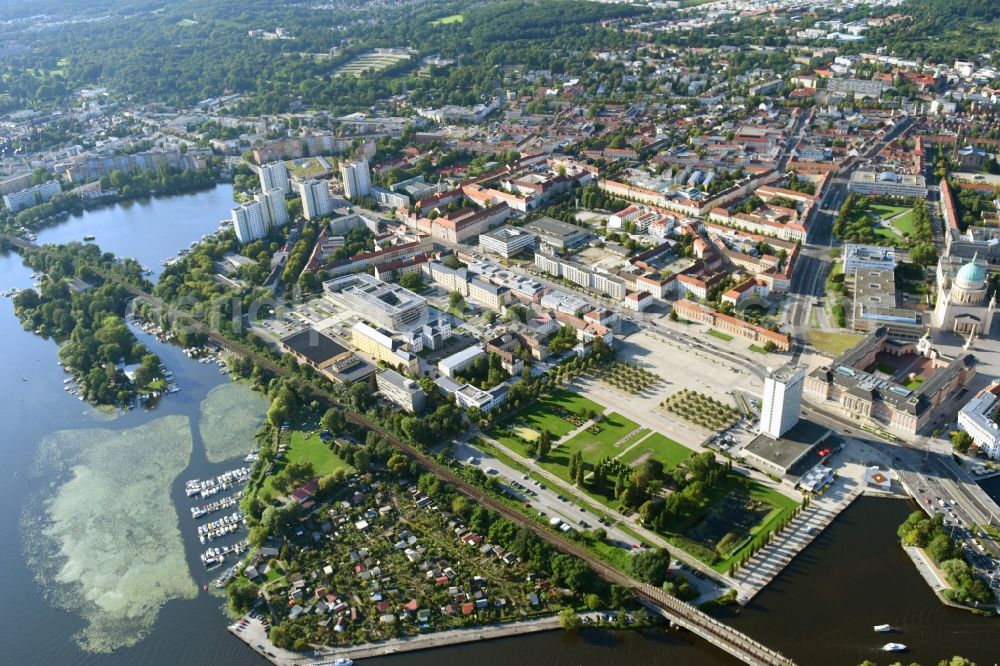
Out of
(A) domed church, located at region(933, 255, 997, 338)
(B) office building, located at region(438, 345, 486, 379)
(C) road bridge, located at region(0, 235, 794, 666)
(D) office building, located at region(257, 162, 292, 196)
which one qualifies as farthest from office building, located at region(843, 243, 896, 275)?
(D) office building, located at region(257, 162, 292, 196)

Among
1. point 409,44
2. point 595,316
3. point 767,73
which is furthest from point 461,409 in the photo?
point 409,44

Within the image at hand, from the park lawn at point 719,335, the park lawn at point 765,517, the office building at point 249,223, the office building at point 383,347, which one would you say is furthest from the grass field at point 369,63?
the park lawn at point 765,517

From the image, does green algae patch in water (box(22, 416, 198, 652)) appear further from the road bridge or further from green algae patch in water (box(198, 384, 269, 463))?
the road bridge

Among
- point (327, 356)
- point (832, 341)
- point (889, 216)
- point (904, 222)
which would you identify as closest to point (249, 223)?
point (327, 356)

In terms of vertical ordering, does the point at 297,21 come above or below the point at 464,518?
above

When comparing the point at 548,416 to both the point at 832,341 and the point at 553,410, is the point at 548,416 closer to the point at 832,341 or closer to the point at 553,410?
the point at 553,410

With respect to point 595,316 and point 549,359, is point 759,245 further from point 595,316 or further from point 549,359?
point 549,359
